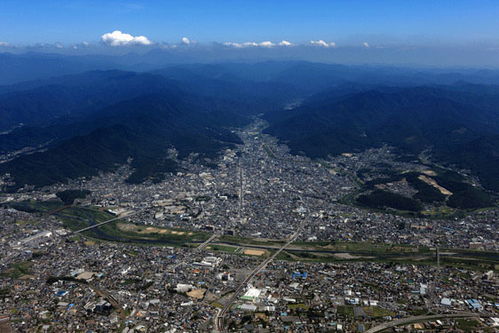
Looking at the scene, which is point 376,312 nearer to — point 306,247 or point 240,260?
point 306,247

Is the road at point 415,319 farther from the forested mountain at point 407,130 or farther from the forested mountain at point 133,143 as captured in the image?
the forested mountain at point 133,143

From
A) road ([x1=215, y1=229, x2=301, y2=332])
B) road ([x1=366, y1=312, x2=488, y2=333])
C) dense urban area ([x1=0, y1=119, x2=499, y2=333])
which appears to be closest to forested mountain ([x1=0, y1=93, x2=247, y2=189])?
dense urban area ([x1=0, y1=119, x2=499, y2=333])

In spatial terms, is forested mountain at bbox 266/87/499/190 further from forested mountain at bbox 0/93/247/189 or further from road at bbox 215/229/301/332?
road at bbox 215/229/301/332

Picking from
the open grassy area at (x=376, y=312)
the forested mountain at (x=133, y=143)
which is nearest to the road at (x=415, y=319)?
the open grassy area at (x=376, y=312)

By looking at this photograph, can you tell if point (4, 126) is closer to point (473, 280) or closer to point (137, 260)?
point (137, 260)

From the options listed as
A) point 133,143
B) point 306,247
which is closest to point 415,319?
point 306,247

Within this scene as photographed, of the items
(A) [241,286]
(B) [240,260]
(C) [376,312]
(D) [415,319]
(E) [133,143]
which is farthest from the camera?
(E) [133,143]

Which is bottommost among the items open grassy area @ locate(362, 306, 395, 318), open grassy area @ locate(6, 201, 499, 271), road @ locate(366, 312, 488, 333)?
open grassy area @ locate(6, 201, 499, 271)

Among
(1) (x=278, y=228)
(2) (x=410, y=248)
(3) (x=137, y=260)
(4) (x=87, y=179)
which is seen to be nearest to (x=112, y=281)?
(3) (x=137, y=260)
